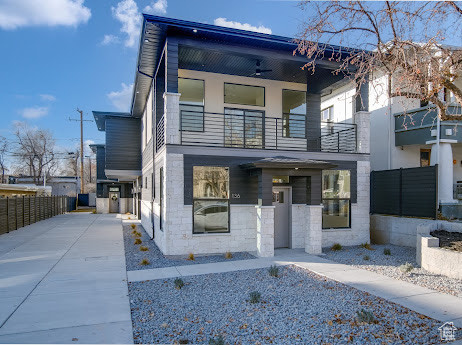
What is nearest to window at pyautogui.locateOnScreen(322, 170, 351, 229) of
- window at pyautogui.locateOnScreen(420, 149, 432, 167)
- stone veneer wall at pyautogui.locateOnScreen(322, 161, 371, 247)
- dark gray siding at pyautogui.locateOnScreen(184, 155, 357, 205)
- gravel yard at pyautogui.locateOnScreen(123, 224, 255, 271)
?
stone veneer wall at pyautogui.locateOnScreen(322, 161, 371, 247)

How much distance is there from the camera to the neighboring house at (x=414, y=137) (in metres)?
12.2

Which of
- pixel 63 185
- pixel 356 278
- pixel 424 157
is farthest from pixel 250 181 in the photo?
pixel 63 185

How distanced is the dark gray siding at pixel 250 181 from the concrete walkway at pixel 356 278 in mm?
1805

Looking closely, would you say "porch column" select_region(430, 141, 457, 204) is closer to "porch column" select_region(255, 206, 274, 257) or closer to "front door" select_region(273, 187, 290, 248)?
"front door" select_region(273, 187, 290, 248)

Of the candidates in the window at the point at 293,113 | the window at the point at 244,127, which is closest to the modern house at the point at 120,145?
the window at the point at 244,127

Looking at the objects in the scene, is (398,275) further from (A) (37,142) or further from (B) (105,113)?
(A) (37,142)

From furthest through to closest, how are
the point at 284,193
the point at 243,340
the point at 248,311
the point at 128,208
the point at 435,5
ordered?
the point at 128,208
the point at 284,193
the point at 435,5
the point at 248,311
the point at 243,340

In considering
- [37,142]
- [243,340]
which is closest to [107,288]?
[243,340]

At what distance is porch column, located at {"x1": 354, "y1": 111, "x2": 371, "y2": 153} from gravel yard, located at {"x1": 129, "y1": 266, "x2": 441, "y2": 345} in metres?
6.42

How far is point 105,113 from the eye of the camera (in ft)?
62.6

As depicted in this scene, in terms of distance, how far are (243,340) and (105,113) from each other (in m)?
17.8

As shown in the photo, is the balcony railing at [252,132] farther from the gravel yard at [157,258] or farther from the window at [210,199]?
the gravel yard at [157,258]

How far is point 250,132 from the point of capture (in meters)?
11.5

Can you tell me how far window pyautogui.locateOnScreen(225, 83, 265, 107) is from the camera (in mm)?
11508
